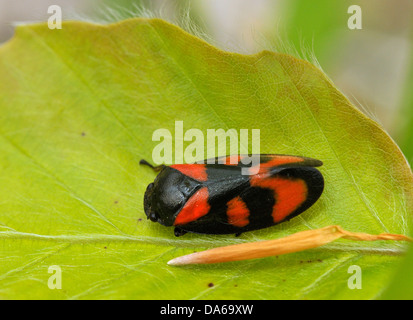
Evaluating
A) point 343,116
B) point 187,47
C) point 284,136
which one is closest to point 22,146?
point 187,47

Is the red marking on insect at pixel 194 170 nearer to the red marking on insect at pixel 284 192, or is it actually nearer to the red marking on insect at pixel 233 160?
the red marking on insect at pixel 233 160

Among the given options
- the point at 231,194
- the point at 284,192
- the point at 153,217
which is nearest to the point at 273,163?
the point at 284,192

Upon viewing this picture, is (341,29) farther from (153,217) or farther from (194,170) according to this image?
(153,217)

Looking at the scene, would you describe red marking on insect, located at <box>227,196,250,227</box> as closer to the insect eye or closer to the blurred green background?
the insect eye

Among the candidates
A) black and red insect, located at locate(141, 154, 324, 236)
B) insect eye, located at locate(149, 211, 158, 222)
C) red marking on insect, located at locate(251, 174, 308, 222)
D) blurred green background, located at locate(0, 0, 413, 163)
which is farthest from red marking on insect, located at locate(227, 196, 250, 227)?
blurred green background, located at locate(0, 0, 413, 163)

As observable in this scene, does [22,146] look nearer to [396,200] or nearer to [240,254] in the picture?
[240,254]

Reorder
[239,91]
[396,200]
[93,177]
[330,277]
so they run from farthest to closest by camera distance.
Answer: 1. [93,177]
2. [239,91]
3. [396,200]
4. [330,277]
